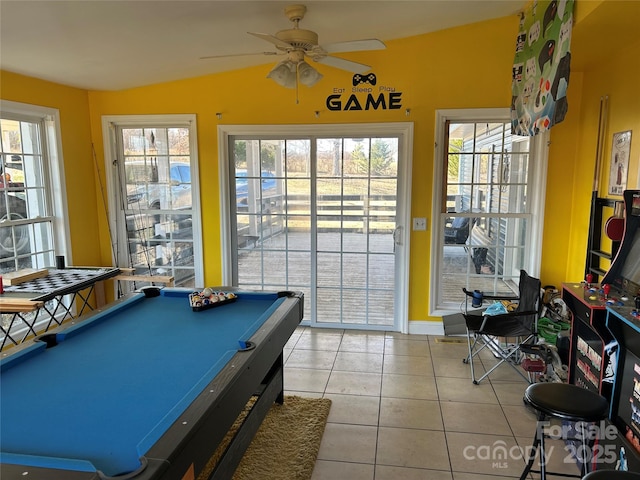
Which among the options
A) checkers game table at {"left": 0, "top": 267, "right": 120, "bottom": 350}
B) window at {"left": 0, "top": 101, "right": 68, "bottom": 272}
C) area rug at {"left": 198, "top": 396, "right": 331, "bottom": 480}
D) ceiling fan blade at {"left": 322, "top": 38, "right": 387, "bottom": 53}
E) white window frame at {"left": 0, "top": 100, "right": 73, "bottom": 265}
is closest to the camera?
area rug at {"left": 198, "top": 396, "right": 331, "bottom": 480}

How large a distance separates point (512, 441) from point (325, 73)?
3645 mm

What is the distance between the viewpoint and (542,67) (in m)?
3.01

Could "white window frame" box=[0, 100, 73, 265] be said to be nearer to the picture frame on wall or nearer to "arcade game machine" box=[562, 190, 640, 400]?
"arcade game machine" box=[562, 190, 640, 400]

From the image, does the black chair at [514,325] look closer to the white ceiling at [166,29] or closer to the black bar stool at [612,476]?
the black bar stool at [612,476]

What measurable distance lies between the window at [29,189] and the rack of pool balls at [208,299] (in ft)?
7.38

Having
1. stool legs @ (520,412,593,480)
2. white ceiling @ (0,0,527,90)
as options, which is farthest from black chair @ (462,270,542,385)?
white ceiling @ (0,0,527,90)

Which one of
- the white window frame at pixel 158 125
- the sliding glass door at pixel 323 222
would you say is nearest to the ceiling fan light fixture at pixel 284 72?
the sliding glass door at pixel 323 222

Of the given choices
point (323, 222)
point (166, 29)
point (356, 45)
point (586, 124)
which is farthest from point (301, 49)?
point (586, 124)

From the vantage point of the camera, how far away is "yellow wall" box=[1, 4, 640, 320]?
4.14 meters

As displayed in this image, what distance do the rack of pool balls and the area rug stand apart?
2.65 feet

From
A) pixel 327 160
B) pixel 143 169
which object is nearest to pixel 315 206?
pixel 327 160

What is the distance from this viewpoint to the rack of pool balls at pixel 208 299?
9.55ft

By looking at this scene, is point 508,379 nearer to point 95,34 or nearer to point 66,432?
point 66,432

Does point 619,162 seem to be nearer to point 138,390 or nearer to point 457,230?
point 457,230
